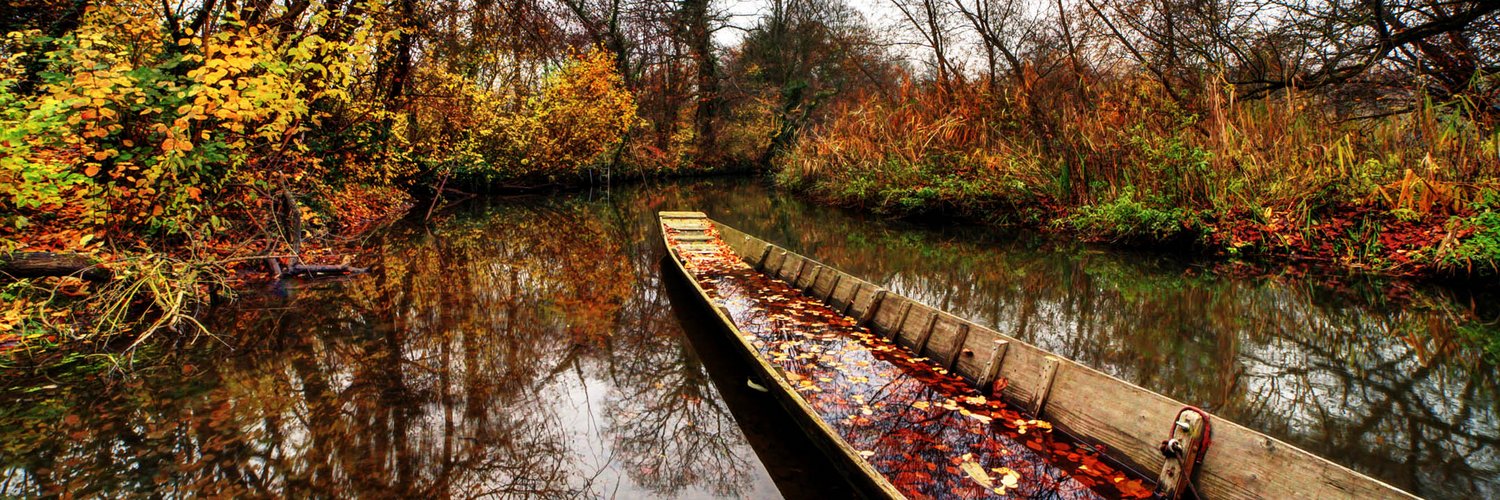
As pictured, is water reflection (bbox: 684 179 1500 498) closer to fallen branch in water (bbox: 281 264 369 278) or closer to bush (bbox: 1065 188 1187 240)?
bush (bbox: 1065 188 1187 240)

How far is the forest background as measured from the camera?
5.67m

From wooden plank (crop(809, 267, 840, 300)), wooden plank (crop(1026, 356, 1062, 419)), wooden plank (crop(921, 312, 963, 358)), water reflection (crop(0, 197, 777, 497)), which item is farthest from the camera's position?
wooden plank (crop(809, 267, 840, 300))

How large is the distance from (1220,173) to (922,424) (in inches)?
305

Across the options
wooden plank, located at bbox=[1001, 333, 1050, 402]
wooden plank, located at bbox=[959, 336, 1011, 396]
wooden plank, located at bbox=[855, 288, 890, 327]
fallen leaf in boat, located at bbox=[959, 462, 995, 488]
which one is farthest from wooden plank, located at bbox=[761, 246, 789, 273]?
fallen leaf in boat, located at bbox=[959, 462, 995, 488]

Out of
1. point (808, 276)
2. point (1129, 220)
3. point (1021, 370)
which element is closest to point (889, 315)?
point (1021, 370)

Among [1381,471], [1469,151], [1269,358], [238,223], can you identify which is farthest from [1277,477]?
[238,223]

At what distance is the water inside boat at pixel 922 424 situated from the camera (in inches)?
137

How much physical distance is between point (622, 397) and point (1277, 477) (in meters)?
3.89

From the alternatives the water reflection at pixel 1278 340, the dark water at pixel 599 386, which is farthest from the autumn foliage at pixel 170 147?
the water reflection at pixel 1278 340

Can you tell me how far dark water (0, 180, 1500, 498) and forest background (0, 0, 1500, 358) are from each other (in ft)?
2.74

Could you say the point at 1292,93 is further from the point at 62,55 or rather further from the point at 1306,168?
the point at 62,55

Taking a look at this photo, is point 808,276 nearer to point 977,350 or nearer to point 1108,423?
point 977,350

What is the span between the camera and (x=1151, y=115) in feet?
34.3

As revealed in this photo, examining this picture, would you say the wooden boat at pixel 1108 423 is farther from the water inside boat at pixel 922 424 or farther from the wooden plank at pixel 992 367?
the water inside boat at pixel 922 424
